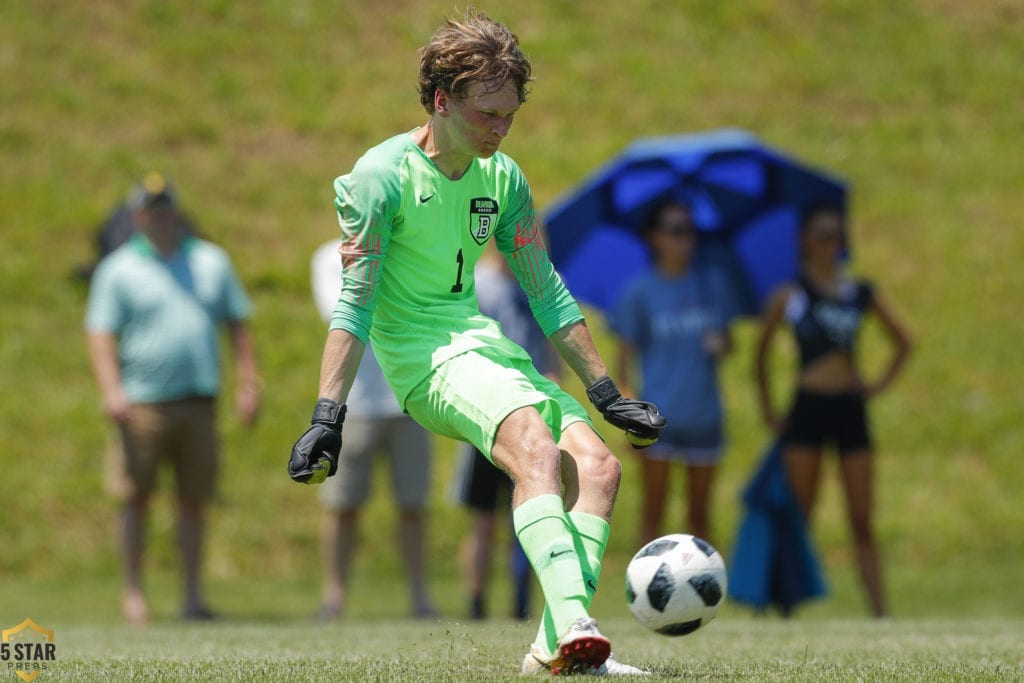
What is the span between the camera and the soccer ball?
531cm

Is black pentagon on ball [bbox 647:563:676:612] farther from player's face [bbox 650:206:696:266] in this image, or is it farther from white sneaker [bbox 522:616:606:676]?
player's face [bbox 650:206:696:266]

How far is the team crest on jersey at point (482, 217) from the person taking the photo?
17.4ft

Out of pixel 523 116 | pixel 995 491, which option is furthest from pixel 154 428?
pixel 523 116

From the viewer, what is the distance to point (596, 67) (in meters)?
20.8

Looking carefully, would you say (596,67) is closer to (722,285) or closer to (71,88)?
(71,88)

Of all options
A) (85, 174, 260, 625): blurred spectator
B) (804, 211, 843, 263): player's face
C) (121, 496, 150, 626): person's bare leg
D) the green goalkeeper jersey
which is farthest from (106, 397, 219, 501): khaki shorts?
the green goalkeeper jersey

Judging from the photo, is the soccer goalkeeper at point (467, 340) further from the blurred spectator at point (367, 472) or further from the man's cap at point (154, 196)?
the man's cap at point (154, 196)

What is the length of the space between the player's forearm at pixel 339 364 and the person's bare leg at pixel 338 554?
5.09m

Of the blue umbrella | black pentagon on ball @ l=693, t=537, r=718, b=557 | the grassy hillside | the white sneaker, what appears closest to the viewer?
the white sneaker

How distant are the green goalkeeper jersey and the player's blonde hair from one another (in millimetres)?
284

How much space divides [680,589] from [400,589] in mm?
7752

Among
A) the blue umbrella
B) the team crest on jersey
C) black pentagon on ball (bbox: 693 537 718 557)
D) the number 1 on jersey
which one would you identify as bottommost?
black pentagon on ball (bbox: 693 537 718 557)

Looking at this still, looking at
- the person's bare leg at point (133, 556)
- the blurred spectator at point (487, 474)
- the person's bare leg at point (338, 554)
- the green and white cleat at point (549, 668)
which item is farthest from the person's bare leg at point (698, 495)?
the green and white cleat at point (549, 668)

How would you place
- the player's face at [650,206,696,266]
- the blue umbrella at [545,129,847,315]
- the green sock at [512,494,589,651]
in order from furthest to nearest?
the blue umbrella at [545,129,847,315] < the player's face at [650,206,696,266] < the green sock at [512,494,589,651]
